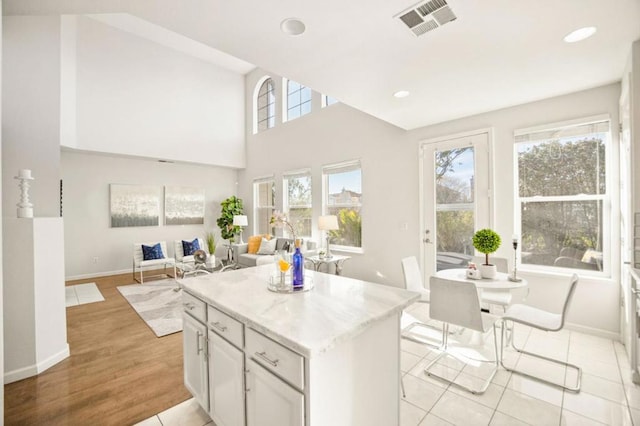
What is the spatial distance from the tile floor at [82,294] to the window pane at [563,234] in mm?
6145

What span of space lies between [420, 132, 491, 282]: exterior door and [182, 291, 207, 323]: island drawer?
3476 millimetres

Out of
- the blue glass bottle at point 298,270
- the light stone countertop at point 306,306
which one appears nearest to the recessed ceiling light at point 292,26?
the blue glass bottle at point 298,270

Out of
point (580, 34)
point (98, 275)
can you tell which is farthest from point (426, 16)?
point (98, 275)

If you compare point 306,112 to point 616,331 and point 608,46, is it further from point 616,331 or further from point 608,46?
point 616,331

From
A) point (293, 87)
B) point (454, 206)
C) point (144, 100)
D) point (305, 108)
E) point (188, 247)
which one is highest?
point (293, 87)

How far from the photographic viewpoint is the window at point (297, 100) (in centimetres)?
636

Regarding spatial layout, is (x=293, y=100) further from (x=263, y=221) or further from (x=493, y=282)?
(x=493, y=282)

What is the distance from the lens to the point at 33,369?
241 centimetres

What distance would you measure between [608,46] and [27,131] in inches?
199

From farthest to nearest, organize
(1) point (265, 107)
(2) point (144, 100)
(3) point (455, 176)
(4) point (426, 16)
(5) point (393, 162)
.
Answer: (1) point (265, 107), (2) point (144, 100), (5) point (393, 162), (3) point (455, 176), (4) point (426, 16)

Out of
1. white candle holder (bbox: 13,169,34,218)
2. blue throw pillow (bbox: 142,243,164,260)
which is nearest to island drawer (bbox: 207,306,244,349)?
white candle holder (bbox: 13,169,34,218)

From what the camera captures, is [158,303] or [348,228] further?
[348,228]

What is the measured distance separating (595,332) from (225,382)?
3783mm

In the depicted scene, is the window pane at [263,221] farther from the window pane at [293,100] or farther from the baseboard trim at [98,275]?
the baseboard trim at [98,275]
